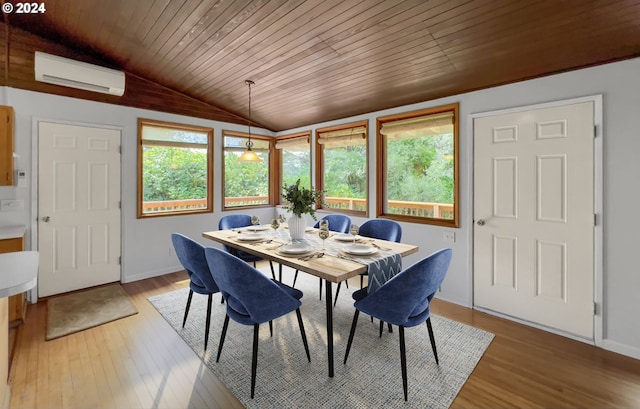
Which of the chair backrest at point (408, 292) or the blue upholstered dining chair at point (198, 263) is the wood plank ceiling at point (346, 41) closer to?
the chair backrest at point (408, 292)

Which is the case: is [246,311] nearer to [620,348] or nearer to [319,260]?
[319,260]

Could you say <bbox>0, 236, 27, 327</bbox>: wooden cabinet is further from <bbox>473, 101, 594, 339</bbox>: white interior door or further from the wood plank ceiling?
<bbox>473, 101, 594, 339</bbox>: white interior door

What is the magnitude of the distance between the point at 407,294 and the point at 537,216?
1.78 metres

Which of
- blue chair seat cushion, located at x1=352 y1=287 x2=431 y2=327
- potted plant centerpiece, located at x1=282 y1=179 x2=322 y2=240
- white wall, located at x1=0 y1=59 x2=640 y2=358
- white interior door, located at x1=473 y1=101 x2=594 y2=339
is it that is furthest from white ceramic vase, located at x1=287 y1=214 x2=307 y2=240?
white interior door, located at x1=473 y1=101 x2=594 y2=339

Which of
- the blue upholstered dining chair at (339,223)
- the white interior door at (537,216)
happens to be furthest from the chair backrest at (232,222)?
the white interior door at (537,216)

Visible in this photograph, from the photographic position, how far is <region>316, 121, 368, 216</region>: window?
427cm

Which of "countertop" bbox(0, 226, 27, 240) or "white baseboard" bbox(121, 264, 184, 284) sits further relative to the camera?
"white baseboard" bbox(121, 264, 184, 284)

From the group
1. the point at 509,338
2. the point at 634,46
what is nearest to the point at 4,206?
the point at 509,338

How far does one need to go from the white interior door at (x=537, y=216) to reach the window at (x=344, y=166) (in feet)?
5.19

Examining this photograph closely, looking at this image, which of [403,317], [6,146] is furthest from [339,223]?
[6,146]

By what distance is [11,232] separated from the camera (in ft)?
9.00

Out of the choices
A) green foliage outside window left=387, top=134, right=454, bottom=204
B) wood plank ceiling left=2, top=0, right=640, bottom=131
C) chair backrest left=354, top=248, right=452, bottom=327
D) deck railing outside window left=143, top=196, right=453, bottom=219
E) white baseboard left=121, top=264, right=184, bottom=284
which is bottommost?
white baseboard left=121, top=264, right=184, bottom=284

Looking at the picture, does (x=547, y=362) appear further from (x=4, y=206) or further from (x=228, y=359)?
(x=4, y=206)

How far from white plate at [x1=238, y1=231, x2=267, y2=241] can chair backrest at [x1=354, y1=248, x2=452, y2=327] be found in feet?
3.91
